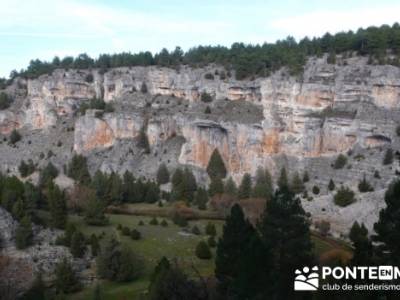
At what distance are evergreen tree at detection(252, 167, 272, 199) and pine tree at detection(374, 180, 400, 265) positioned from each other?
32064 mm

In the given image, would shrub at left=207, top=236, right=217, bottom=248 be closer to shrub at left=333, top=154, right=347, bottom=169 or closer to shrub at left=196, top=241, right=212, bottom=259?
shrub at left=196, top=241, right=212, bottom=259

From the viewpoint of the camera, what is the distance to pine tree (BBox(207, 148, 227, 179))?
82.4 metres

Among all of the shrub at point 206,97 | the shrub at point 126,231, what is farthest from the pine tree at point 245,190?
the shrub at point 206,97

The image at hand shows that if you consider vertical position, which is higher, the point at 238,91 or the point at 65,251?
the point at 238,91

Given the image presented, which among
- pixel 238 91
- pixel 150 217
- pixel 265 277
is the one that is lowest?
pixel 150 217

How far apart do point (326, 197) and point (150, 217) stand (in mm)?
20715

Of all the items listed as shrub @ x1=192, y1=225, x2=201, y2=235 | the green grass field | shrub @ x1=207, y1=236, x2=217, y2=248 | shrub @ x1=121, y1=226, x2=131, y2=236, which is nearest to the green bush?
the green grass field

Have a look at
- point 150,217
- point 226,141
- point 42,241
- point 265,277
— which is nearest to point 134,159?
point 226,141

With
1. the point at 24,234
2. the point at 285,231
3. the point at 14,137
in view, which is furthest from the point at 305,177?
the point at 14,137

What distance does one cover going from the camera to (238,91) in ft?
294

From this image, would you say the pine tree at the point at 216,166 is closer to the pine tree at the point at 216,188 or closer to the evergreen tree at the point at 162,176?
the evergreen tree at the point at 162,176

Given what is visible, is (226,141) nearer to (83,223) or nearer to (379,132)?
(379,132)

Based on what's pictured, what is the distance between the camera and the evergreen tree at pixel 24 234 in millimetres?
44719

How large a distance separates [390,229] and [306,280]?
20.7 feet
